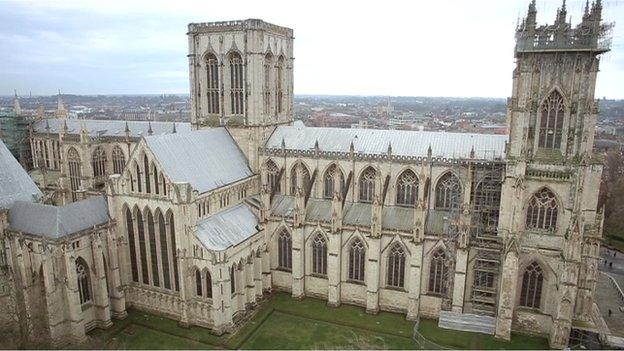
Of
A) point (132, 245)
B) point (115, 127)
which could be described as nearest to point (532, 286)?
point (132, 245)

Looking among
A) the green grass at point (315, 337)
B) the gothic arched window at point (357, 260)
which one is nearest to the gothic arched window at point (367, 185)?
the gothic arched window at point (357, 260)

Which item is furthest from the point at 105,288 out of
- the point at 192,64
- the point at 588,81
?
the point at 588,81

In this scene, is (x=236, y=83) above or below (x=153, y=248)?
above

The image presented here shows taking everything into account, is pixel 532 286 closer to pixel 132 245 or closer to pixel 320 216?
pixel 320 216

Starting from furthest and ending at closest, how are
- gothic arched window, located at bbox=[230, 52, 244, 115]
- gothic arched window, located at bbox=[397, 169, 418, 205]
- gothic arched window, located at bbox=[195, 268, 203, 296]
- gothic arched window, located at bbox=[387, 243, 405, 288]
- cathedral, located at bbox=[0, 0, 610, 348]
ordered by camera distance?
gothic arched window, located at bbox=[230, 52, 244, 115] → gothic arched window, located at bbox=[397, 169, 418, 205] → gothic arched window, located at bbox=[387, 243, 405, 288] → gothic arched window, located at bbox=[195, 268, 203, 296] → cathedral, located at bbox=[0, 0, 610, 348]

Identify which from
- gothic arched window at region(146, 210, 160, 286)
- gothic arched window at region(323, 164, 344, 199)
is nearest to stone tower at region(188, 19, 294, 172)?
gothic arched window at region(323, 164, 344, 199)

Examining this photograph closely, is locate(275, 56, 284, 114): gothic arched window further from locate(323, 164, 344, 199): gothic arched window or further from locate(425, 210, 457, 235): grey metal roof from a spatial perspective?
locate(425, 210, 457, 235): grey metal roof

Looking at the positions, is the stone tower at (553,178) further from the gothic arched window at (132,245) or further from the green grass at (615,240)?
the gothic arched window at (132,245)
